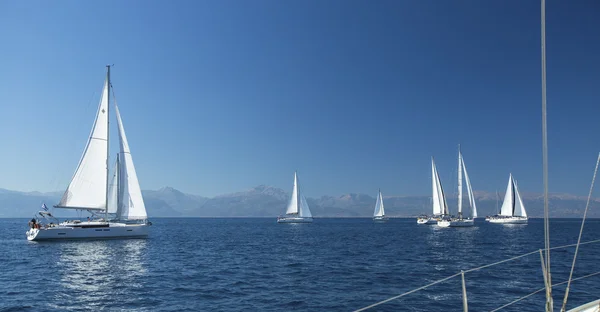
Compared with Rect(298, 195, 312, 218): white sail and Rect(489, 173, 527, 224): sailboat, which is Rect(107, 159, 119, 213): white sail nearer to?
Rect(298, 195, 312, 218): white sail

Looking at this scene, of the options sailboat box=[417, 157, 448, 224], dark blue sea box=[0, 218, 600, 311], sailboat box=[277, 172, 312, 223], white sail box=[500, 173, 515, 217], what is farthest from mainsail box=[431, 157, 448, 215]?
dark blue sea box=[0, 218, 600, 311]

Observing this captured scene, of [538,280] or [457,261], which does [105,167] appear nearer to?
[457,261]

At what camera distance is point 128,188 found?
181 feet

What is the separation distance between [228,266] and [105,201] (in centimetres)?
2825

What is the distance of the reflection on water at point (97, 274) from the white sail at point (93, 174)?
797 cm

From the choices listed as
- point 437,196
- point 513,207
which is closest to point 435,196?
point 437,196

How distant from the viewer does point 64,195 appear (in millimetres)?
50625

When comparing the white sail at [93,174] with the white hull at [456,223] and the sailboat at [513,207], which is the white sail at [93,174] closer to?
the white hull at [456,223]

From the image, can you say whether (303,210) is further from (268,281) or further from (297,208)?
(268,281)

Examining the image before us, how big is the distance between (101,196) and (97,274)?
89.5 feet

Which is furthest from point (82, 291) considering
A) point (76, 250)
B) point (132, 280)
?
point (76, 250)

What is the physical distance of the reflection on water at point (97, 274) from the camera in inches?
795

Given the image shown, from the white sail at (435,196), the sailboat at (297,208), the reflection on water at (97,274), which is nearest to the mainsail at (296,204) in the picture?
the sailboat at (297,208)

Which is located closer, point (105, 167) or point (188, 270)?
point (188, 270)
